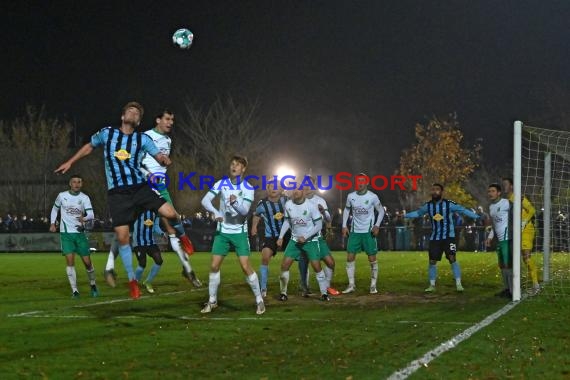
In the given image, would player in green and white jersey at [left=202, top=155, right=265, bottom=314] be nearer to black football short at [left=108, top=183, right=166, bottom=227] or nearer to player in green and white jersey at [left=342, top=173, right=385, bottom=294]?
black football short at [left=108, top=183, right=166, bottom=227]

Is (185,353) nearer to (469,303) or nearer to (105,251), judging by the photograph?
(469,303)

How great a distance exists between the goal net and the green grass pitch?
1.51 meters

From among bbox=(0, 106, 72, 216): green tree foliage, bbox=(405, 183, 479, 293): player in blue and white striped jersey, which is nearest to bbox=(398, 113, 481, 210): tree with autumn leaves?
bbox=(0, 106, 72, 216): green tree foliage

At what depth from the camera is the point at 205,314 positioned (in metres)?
11.9

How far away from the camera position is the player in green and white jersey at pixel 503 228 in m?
15.0

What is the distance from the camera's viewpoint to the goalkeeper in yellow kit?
1559cm

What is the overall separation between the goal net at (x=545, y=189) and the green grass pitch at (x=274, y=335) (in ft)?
4.94

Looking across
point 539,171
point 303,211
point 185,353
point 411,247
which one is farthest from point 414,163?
point 185,353

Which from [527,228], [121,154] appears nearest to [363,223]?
[527,228]

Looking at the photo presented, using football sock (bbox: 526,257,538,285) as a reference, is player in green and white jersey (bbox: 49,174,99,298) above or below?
above

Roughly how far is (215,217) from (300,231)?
289 centimetres

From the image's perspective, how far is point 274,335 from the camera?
9773 mm

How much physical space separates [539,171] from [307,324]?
9.49 meters

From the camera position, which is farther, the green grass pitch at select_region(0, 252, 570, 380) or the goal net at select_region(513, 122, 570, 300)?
the goal net at select_region(513, 122, 570, 300)
